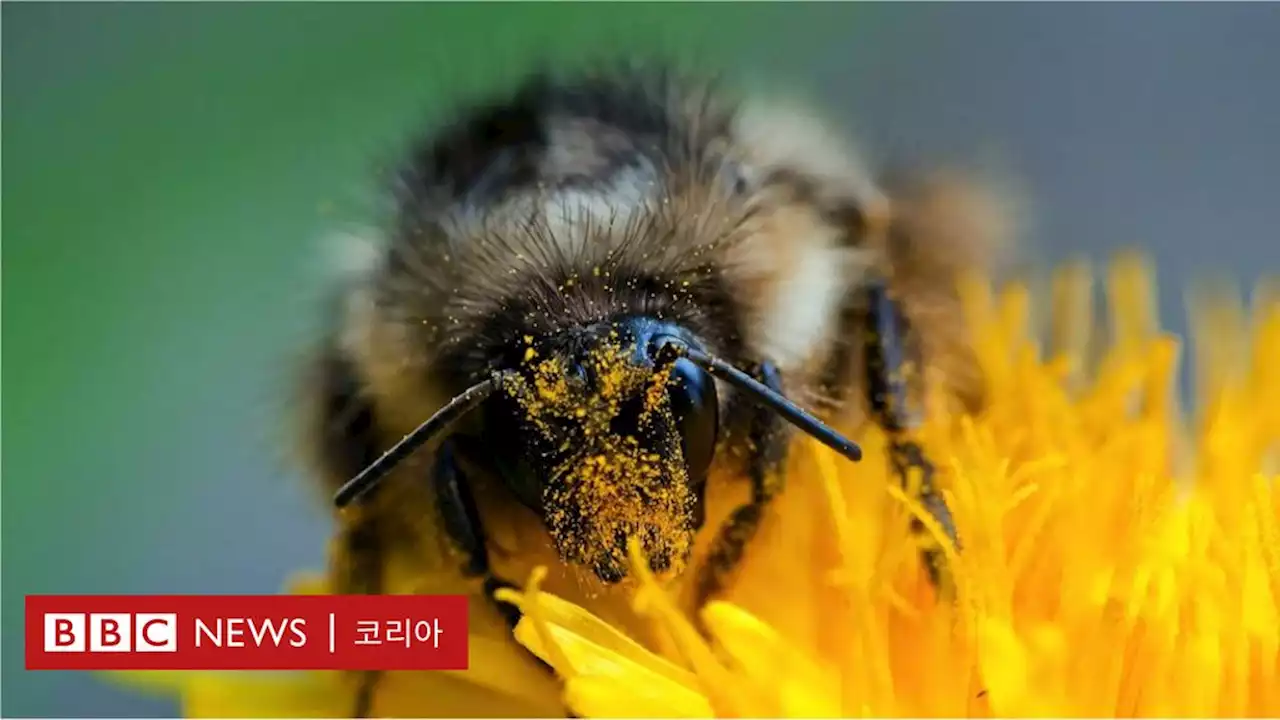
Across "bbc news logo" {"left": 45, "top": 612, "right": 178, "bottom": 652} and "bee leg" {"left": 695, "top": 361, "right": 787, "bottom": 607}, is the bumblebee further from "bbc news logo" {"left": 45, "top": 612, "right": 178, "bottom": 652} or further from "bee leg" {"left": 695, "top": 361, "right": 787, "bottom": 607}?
"bbc news logo" {"left": 45, "top": 612, "right": 178, "bottom": 652}

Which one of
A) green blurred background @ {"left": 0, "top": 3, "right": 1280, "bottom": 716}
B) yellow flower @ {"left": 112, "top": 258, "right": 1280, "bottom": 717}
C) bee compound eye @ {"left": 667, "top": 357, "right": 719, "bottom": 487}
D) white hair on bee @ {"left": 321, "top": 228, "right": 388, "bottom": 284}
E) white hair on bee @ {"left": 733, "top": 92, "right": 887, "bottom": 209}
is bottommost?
yellow flower @ {"left": 112, "top": 258, "right": 1280, "bottom": 717}

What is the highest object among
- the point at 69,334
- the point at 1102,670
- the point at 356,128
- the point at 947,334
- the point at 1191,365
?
the point at 356,128

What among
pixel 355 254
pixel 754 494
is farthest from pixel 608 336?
pixel 355 254

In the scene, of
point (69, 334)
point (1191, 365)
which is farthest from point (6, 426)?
point (1191, 365)

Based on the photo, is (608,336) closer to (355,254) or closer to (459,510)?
(459,510)

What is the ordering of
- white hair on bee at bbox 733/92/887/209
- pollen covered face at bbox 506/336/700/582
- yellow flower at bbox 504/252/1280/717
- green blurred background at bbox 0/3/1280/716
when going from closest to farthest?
1. pollen covered face at bbox 506/336/700/582
2. yellow flower at bbox 504/252/1280/717
3. white hair on bee at bbox 733/92/887/209
4. green blurred background at bbox 0/3/1280/716

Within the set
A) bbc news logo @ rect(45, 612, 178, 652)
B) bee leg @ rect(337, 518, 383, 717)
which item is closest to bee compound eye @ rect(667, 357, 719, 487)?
bee leg @ rect(337, 518, 383, 717)

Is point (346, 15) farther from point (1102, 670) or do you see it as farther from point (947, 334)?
point (1102, 670)
